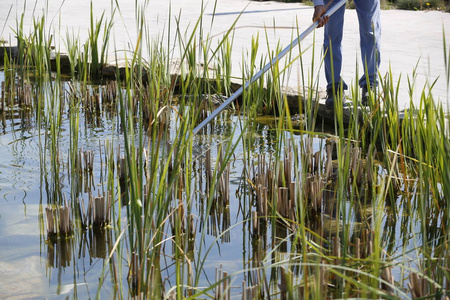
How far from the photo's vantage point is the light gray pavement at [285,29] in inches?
Answer: 225

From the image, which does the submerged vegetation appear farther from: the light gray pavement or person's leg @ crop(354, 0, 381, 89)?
the light gray pavement

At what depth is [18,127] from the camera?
4375 mm

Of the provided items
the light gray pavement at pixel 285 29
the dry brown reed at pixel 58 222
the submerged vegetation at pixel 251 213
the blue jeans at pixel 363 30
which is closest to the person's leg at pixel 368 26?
the blue jeans at pixel 363 30

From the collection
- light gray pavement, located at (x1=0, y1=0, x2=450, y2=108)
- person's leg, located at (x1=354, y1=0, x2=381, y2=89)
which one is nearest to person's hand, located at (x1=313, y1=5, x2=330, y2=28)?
person's leg, located at (x1=354, y1=0, x2=381, y2=89)

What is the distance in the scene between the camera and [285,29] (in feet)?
28.9

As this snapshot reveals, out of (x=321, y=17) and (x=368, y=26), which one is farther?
(x=368, y=26)

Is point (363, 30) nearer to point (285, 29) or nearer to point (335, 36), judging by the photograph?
point (335, 36)

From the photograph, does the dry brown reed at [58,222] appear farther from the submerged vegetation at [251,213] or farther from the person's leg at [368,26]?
the person's leg at [368,26]

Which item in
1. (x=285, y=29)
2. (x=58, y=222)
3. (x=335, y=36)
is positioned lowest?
(x=58, y=222)

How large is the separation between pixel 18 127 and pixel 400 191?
2.57m

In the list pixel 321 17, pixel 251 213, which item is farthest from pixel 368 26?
pixel 251 213

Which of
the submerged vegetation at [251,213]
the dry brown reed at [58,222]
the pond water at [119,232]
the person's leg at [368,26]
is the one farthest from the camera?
the person's leg at [368,26]

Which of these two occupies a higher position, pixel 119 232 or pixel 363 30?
pixel 363 30

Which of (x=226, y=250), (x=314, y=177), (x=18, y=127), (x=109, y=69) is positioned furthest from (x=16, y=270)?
(x=109, y=69)
